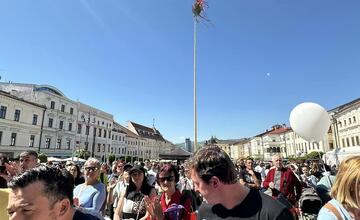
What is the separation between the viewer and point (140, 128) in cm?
9912

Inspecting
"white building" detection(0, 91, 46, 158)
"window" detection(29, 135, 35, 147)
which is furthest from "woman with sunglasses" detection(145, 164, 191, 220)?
"window" detection(29, 135, 35, 147)

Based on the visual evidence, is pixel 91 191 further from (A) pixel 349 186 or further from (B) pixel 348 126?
(B) pixel 348 126

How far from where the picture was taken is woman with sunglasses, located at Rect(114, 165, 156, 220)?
4.26 metres

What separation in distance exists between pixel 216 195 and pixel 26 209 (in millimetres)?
1312

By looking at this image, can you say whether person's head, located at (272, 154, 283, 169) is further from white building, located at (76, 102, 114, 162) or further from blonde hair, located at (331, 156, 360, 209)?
white building, located at (76, 102, 114, 162)

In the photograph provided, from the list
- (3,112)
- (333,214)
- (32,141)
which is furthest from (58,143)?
(333,214)

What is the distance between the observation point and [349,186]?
1946mm

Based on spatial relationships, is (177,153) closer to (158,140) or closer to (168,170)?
(168,170)

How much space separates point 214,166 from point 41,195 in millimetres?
1236

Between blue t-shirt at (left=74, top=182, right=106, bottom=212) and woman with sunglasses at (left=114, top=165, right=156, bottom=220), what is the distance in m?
0.45

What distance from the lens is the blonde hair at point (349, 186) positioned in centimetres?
191

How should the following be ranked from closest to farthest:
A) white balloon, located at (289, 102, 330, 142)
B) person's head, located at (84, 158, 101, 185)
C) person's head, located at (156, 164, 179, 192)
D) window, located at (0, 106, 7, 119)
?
person's head, located at (156, 164, 179, 192) → person's head, located at (84, 158, 101, 185) → white balloon, located at (289, 102, 330, 142) → window, located at (0, 106, 7, 119)

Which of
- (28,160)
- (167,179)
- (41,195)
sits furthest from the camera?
(28,160)

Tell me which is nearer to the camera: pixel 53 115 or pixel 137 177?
pixel 137 177
